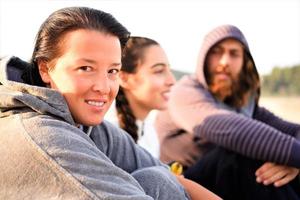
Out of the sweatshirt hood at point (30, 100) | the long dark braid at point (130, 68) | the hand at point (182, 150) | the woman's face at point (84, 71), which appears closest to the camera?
the sweatshirt hood at point (30, 100)

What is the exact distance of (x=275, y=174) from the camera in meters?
2.63

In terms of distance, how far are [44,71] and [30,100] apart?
8.7 inches

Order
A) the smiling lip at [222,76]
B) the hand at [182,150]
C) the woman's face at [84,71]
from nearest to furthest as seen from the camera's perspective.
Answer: the woman's face at [84,71] < the hand at [182,150] < the smiling lip at [222,76]

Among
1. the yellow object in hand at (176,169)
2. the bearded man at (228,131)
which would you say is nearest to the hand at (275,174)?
the bearded man at (228,131)

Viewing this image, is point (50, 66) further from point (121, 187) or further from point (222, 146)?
point (222, 146)

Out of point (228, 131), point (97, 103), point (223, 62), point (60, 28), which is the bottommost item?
point (228, 131)

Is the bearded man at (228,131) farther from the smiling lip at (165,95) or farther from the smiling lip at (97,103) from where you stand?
the smiling lip at (97,103)

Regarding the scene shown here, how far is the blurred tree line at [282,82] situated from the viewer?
84.4 ft

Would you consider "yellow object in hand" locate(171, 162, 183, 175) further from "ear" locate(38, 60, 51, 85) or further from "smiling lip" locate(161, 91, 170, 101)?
"ear" locate(38, 60, 51, 85)

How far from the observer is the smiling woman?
148 cm

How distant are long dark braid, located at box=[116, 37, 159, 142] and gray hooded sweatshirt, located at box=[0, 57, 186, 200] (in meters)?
1.42

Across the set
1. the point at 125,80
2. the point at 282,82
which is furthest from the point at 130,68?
the point at 282,82

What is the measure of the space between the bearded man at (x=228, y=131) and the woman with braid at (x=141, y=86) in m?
0.16

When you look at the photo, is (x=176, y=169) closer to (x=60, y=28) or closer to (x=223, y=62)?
(x=223, y=62)
